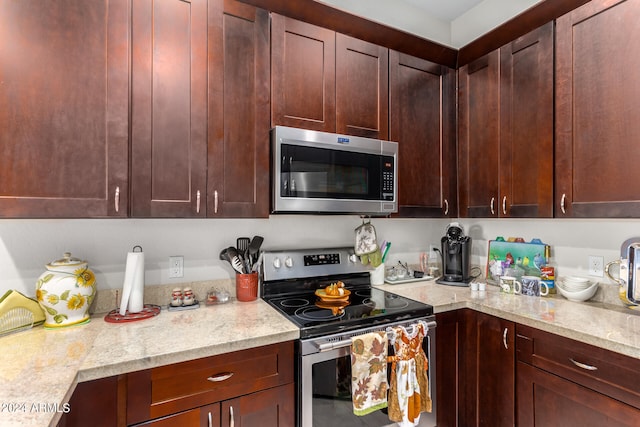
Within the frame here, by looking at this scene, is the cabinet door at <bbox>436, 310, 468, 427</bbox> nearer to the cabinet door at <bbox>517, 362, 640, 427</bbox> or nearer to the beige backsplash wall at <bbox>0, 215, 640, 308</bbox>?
the cabinet door at <bbox>517, 362, 640, 427</bbox>

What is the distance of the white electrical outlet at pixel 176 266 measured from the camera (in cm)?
171

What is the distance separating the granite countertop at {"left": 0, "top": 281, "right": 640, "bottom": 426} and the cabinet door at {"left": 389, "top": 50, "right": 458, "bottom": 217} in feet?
2.11

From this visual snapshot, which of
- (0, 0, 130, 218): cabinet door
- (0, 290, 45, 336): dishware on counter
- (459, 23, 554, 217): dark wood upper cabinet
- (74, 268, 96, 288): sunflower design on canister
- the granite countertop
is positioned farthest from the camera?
(459, 23, 554, 217): dark wood upper cabinet

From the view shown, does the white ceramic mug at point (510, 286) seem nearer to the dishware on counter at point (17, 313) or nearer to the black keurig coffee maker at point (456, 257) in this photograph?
the black keurig coffee maker at point (456, 257)

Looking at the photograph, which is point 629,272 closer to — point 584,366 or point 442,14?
point 584,366

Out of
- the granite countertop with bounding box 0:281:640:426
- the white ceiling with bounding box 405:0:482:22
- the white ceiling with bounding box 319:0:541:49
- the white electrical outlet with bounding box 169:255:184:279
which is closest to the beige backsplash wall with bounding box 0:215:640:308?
the white electrical outlet with bounding box 169:255:184:279

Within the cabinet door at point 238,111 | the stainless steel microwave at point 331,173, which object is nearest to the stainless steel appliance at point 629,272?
the stainless steel microwave at point 331,173

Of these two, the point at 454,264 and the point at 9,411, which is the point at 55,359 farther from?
the point at 454,264

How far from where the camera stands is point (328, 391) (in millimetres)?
1379

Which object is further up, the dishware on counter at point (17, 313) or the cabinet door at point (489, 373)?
the dishware on counter at point (17, 313)

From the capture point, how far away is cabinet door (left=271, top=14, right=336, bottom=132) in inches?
64.2

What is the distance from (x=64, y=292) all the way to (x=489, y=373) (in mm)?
2008

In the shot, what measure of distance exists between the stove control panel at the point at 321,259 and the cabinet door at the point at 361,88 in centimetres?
76

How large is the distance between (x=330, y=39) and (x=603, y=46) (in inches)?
50.6
